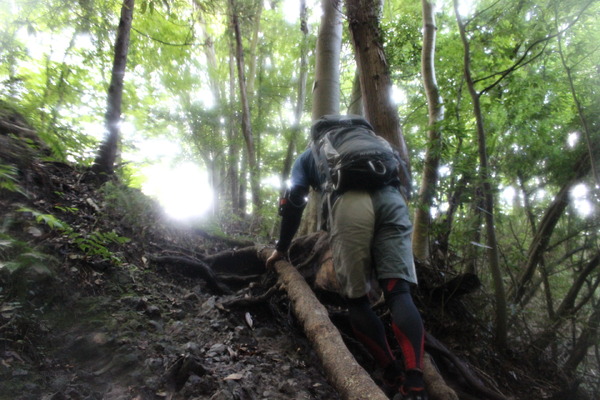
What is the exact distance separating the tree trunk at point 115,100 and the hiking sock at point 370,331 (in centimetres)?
370

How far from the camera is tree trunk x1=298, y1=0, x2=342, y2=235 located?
4.81 m

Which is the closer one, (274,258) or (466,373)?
(466,373)

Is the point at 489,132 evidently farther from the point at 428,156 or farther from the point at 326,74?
the point at 326,74

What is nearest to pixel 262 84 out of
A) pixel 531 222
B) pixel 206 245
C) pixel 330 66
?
pixel 330 66

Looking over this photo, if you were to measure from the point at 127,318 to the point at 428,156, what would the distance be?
3.48 m

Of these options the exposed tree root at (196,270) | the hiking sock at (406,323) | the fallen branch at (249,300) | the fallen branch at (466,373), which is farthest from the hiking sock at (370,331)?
the exposed tree root at (196,270)

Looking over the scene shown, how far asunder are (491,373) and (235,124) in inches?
402

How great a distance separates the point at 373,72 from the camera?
413cm

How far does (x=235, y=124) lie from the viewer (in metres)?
11.2

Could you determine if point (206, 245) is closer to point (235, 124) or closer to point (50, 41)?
point (50, 41)

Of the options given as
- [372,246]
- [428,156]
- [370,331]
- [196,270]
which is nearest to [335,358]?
[370,331]

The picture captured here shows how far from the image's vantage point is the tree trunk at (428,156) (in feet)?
11.4

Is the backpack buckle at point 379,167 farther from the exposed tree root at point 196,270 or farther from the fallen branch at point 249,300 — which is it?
the exposed tree root at point 196,270

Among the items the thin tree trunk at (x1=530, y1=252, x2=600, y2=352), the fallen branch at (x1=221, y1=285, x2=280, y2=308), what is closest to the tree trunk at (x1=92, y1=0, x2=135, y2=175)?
the fallen branch at (x1=221, y1=285, x2=280, y2=308)
